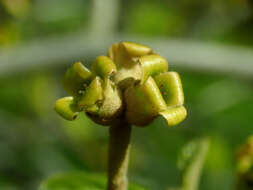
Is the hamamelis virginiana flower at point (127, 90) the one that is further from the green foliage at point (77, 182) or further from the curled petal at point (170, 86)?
the green foliage at point (77, 182)

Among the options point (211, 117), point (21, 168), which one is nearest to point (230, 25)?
point (211, 117)

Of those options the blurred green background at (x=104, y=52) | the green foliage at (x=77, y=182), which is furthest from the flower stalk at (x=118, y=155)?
the blurred green background at (x=104, y=52)

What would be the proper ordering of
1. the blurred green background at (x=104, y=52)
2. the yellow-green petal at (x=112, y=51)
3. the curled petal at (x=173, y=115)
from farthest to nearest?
the blurred green background at (x=104, y=52) < the yellow-green petal at (x=112, y=51) < the curled petal at (x=173, y=115)

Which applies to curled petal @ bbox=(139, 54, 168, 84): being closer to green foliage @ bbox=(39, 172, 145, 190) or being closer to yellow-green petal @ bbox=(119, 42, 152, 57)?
yellow-green petal @ bbox=(119, 42, 152, 57)

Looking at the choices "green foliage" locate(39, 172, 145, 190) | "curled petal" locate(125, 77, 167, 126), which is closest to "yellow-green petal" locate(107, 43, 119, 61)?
"curled petal" locate(125, 77, 167, 126)

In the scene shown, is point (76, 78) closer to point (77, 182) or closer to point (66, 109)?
point (66, 109)

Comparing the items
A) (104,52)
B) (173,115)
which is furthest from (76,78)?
(104,52)

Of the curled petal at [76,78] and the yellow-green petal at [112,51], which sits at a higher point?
the yellow-green petal at [112,51]
